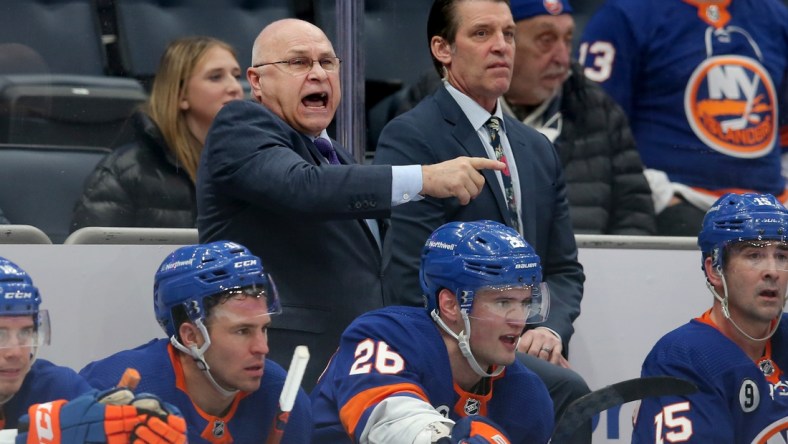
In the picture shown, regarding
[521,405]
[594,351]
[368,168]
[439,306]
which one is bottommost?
[594,351]

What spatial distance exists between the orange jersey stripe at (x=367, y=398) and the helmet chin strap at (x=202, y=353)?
262 millimetres

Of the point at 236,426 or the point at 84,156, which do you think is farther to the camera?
the point at 84,156

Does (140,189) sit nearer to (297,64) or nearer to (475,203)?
(297,64)

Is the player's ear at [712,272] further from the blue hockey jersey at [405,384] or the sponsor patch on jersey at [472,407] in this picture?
the sponsor patch on jersey at [472,407]

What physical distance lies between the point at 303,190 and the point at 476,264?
39 cm

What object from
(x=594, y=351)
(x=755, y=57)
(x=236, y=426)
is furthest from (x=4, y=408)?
(x=755, y=57)

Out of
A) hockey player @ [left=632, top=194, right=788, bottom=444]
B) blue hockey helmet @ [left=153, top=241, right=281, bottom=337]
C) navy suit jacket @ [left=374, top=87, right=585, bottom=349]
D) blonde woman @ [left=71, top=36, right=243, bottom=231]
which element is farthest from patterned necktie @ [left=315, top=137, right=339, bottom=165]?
hockey player @ [left=632, top=194, right=788, bottom=444]

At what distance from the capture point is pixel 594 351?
12.9ft

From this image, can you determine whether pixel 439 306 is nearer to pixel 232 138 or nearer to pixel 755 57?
pixel 232 138

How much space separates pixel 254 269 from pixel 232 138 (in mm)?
392

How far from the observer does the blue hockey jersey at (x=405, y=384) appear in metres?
2.68

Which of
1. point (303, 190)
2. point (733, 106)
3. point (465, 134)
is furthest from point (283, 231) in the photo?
point (733, 106)

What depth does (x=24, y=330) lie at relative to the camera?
2646 millimetres

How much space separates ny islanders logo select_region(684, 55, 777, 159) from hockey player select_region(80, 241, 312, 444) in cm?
180
